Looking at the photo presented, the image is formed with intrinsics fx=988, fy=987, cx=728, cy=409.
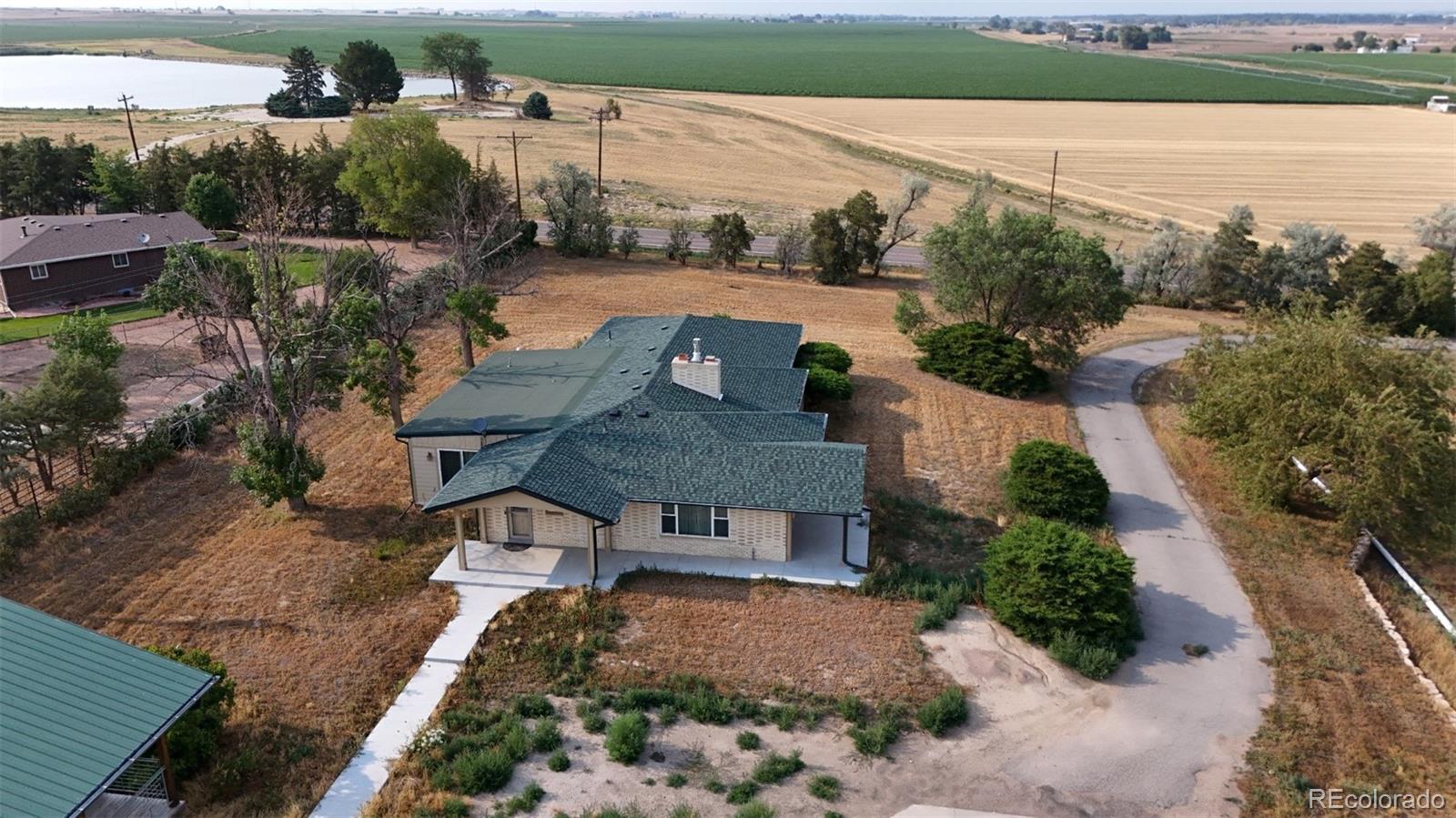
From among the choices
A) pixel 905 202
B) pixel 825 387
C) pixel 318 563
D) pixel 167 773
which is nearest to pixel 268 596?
pixel 318 563

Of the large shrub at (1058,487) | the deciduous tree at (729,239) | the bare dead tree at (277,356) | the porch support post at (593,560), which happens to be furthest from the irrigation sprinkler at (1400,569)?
the deciduous tree at (729,239)

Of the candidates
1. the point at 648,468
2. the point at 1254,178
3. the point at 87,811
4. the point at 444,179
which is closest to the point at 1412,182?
the point at 1254,178

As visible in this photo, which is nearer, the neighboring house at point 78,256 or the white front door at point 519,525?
the white front door at point 519,525

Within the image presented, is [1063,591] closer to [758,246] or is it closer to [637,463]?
[637,463]

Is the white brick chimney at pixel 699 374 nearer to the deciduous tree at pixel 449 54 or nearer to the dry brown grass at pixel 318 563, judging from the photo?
the dry brown grass at pixel 318 563

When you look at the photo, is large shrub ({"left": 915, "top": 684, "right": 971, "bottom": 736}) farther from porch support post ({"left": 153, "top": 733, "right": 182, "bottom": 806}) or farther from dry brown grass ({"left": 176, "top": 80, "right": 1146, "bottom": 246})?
dry brown grass ({"left": 176, "top": 80, "right": 1146, "bottom": 246})

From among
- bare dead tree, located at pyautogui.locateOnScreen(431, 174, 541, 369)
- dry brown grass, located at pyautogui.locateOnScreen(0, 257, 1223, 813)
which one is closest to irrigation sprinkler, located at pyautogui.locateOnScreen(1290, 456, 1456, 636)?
dry brown grass, located at pyautogui.locateOnScreen(0, 257, 1223, 813)

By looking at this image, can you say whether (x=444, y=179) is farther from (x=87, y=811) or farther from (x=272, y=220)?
(x=87, y=811)
